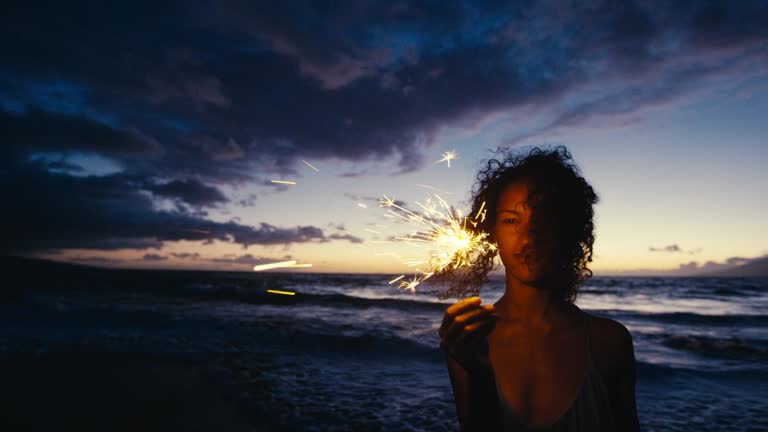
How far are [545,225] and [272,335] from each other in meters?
12.9

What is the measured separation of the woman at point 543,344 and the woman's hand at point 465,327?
0.13m

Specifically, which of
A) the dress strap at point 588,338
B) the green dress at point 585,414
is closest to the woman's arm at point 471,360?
the green dress at point 585,414

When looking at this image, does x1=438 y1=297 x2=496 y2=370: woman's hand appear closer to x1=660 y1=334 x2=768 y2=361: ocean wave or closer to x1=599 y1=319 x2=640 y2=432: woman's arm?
x1=599 y1=319 x2=640 y2=432: woman's arm

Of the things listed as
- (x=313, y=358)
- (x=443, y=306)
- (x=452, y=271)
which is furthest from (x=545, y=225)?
(x=443, y=306)

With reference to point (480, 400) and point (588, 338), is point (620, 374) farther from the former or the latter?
point (480, 400)

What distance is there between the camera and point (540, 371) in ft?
8.72

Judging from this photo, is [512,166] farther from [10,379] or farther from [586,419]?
[10,379]

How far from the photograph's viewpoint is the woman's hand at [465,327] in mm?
1898

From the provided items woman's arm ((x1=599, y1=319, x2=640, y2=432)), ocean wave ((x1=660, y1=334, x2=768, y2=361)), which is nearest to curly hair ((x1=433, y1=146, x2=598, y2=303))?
woman's arm ((x1=599, y1=319, x2=640, y2=432))

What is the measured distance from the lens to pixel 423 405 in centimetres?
730

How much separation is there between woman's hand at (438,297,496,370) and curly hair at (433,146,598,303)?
0.82 m

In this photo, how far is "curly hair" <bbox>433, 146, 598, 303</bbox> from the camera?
2.66 metres

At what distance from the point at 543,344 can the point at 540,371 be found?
193 mm

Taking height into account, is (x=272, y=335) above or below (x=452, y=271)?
below
